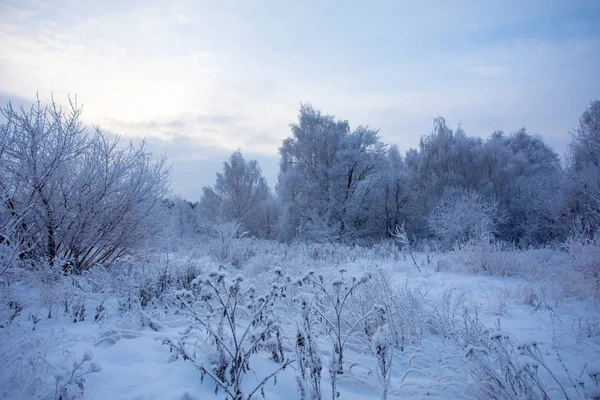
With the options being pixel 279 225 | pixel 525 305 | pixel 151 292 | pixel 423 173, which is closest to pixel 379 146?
pixel 423 173

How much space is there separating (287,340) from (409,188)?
1997 centimetres

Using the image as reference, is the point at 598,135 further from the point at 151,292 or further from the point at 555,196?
the point at 151,292

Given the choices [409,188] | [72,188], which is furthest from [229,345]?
[409,188]

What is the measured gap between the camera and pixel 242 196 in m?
25.5

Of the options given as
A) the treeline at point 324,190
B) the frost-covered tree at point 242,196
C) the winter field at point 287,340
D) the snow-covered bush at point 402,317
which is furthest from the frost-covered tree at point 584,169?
the frost-covered tree at point 242,196

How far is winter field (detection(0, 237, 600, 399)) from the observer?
1915mm

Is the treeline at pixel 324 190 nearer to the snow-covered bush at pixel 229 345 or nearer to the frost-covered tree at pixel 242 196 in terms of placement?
the frost-covered tree at pixel 242 196

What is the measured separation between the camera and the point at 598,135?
12.0 m

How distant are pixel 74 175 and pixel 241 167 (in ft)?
68.1

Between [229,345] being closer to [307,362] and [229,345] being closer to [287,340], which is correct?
[287,340]

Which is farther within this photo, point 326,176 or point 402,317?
point 326,176

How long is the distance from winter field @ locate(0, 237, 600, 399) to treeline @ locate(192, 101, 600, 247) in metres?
12.7

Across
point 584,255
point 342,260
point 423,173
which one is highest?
point 423,173

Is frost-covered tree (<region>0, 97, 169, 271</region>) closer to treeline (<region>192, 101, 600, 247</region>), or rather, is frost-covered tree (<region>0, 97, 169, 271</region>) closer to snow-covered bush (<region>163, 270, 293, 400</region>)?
snow-covered bush (<region>163, 270, 293, 400</region>)
